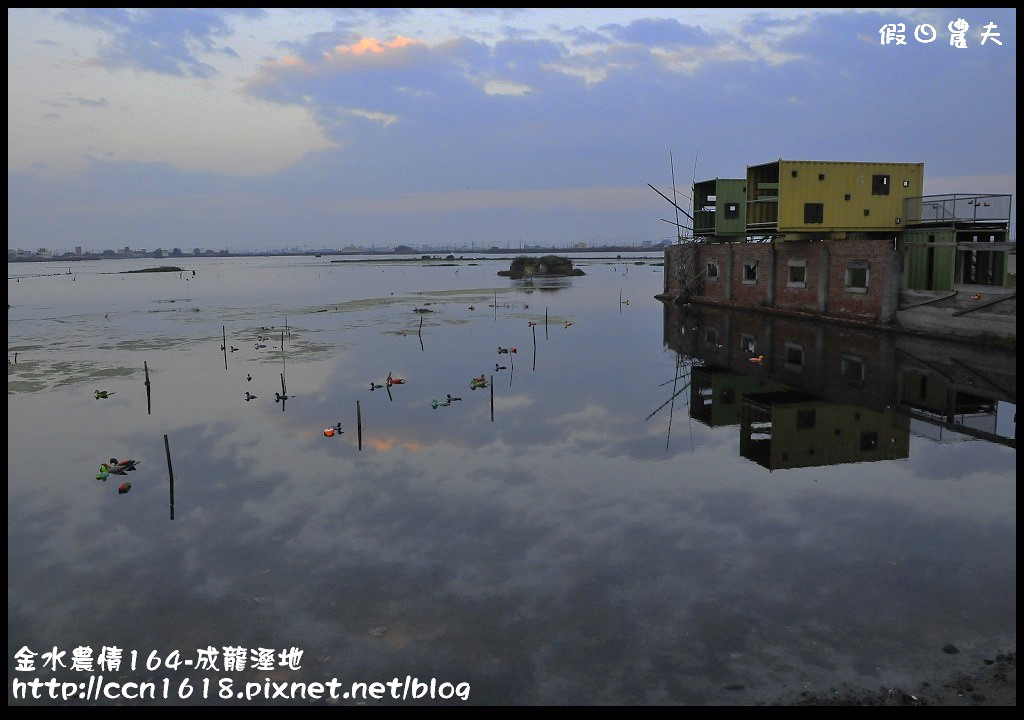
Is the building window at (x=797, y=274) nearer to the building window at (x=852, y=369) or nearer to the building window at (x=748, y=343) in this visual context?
the building window at (x=748, y=343)

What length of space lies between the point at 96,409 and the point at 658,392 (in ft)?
74.3

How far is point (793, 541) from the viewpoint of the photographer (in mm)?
14305

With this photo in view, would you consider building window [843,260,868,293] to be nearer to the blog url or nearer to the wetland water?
the wetland water

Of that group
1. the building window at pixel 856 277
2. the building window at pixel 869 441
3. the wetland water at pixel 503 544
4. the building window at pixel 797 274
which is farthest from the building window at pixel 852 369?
the building window at pixel 797 274

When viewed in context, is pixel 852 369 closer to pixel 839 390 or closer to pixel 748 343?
pixel 839 390

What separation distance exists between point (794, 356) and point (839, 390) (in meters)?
8.75

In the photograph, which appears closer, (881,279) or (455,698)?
(455,698)

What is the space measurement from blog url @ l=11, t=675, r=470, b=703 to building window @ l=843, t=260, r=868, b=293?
4332 cm

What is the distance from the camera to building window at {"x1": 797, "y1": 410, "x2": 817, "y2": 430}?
2375 centimetres

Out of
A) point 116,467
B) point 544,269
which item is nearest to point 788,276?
point 116,467

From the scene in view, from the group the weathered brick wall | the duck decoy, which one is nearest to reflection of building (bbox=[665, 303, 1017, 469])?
the weathered brick wall

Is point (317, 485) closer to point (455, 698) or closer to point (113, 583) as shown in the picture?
point (113, 583)
